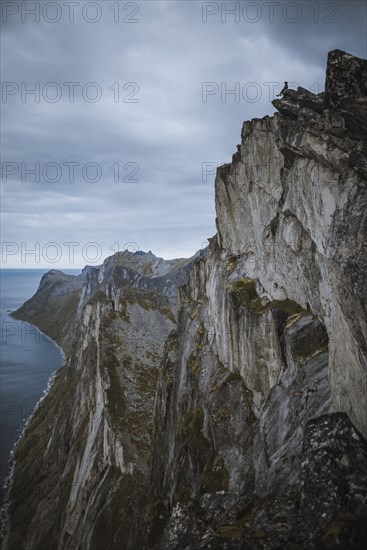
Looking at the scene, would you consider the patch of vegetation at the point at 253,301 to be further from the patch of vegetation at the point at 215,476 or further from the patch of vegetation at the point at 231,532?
the patch of vegetation at the point at 231,532

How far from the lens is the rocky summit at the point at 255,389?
13.4 m

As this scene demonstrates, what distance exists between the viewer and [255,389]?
29.7 metres

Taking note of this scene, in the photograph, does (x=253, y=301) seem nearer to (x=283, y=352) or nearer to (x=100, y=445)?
(x=283, y=352)

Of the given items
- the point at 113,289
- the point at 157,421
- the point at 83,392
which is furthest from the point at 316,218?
the point at 113,289

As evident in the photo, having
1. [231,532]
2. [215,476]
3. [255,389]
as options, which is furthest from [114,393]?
[231,532]

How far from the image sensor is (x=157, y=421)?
52844mm

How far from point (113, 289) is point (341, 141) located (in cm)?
15673

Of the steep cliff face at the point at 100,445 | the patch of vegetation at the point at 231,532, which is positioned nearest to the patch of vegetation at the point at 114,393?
the steep cliff face at the point at 100,445

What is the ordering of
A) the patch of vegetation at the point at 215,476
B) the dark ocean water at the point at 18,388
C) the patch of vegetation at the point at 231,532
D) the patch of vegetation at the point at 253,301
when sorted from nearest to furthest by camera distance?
the patch of vegetation at the point at 231,532, the patch of vegetation at the point at 253,301, the patch of vegetation at the point at 215,476, the dark ocean water at the point at 18,388

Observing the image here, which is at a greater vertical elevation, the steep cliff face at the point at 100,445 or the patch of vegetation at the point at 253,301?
the patch of vegetation at the point at 253,301

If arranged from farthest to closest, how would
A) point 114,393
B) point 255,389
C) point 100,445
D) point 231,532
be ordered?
point 114,393 < point 100,445 < point 255,389 < point 231,532

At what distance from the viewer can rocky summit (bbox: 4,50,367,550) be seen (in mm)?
13414

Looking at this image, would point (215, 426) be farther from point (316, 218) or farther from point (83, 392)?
point (83, 392)

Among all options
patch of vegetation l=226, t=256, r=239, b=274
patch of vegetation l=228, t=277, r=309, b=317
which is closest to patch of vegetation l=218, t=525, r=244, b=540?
patch of vegetation l=228, t=277, r=309, b=317
